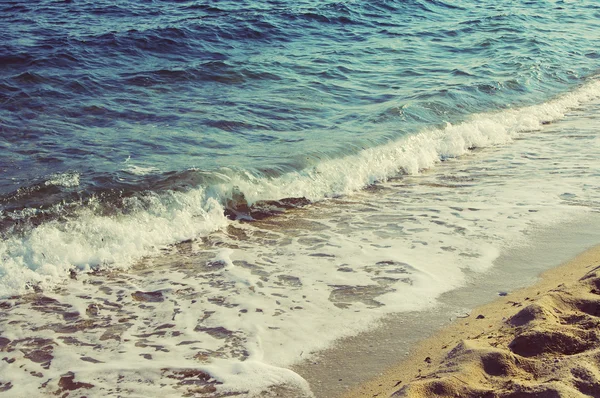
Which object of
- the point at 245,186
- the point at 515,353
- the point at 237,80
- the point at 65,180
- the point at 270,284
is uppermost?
the point at 237,80

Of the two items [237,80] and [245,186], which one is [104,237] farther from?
[237,80]

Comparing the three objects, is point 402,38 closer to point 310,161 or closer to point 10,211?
point 310,161

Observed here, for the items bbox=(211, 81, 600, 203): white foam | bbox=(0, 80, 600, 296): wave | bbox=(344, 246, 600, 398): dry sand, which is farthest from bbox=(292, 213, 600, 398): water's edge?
bbox=(211, 81, 600, 203): white foam

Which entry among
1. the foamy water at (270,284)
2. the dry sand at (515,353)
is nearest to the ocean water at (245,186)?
the foamy water at (270,284)

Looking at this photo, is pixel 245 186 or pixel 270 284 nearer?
pixel 270 284

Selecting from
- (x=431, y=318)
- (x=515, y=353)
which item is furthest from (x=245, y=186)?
(x=515, y=353)

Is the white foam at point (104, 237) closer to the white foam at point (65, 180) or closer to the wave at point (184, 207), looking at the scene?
the wave at point (184, 207)

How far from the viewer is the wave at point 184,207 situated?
557cm

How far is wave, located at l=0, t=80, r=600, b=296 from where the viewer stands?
219 inches

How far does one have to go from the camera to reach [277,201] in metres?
7.32

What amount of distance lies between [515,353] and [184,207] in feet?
13.4

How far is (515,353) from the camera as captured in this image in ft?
11.7

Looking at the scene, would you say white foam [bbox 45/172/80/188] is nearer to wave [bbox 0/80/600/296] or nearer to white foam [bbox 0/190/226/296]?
wave [bbox 0/80/600/296]

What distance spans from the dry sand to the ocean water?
50 cm
